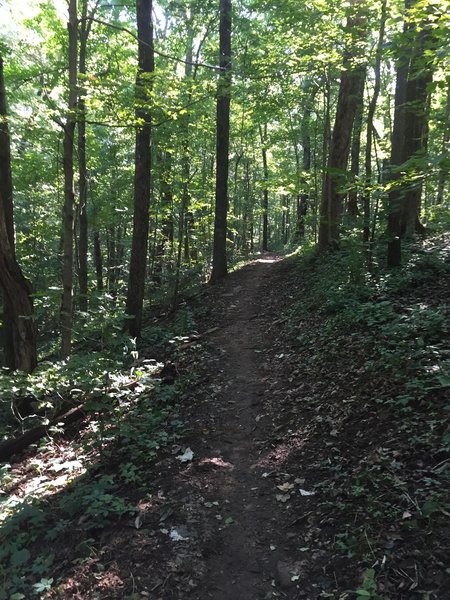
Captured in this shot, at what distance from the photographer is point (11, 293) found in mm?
8086

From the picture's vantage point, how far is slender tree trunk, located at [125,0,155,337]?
9.02 meters

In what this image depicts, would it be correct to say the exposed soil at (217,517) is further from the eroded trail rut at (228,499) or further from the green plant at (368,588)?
the green plant at (368,588)

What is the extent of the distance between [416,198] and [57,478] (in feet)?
36.3

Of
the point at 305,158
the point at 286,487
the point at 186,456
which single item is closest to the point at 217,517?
the point at 286,487

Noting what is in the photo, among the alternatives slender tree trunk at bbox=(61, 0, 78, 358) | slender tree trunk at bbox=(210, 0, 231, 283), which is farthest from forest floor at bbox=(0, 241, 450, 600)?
slender tree trunk at bbox=(210, 0, 231, 283)

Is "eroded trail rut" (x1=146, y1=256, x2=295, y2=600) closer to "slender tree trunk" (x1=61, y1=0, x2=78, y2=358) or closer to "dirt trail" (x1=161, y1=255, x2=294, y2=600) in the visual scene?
"dirt trail" (x1=161, y1=255, x2=294, y2=600)

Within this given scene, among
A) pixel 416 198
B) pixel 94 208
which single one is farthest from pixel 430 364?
pixel 94 208

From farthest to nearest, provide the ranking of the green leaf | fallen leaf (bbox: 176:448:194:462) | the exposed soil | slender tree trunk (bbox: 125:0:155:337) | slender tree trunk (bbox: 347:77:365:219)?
slender tree trunk (bbox: 347:77:365:219)
slender tree trunk (bbox: 125:0:155:337)
fallen leaf (bbox: 176:448:194:462)
the green leaf
the exposed soil

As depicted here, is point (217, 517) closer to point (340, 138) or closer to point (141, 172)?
point (141, 172)

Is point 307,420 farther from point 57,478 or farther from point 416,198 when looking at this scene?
point 416,198

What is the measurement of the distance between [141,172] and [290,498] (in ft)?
25.8

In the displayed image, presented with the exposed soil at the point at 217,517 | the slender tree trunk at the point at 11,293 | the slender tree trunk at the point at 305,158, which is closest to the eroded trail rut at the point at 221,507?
the exposed soil at the point at 217,517

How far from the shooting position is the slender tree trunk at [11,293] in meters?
8.00

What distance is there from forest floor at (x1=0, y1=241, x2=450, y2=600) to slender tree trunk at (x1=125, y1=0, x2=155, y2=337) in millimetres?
3851
